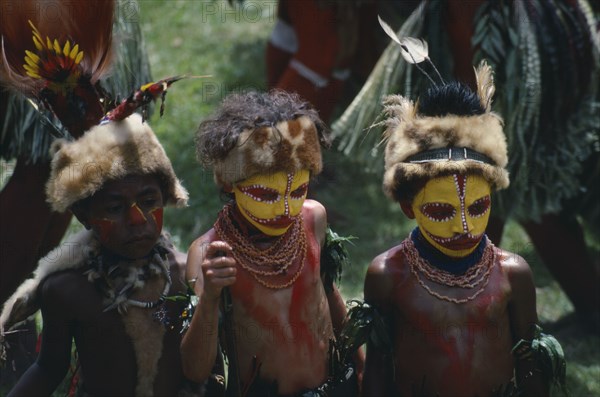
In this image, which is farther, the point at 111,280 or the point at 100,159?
the point at 111,280

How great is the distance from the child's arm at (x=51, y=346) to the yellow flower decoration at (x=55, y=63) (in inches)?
25.8

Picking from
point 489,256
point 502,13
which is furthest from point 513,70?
point 489,256

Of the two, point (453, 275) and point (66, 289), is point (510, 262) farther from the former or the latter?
point (66, 289)

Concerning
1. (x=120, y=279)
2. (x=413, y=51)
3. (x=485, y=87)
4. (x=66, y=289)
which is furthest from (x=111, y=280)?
(x=485, y=87)

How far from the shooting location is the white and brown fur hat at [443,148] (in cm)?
322

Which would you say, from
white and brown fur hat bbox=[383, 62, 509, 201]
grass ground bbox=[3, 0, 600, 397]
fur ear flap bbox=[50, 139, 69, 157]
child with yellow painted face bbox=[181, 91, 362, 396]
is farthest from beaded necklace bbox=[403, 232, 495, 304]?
fur ear flap bbox=[50, 139, 69, 157]

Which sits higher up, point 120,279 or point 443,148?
point 443,148

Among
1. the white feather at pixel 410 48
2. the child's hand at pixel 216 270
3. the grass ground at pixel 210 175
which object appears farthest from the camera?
the grass ground at pixel 210 175

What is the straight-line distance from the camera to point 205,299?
9.87 ft

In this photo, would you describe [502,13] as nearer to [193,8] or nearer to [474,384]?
[474,384]

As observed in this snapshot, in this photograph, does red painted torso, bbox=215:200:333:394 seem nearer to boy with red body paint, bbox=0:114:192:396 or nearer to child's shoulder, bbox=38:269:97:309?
boy with red body paint, bbox=0:114:192:396

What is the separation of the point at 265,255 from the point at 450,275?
596mm

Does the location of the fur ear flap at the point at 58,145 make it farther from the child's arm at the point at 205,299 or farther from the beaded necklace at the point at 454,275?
the beaded necklace at the point at 454,275

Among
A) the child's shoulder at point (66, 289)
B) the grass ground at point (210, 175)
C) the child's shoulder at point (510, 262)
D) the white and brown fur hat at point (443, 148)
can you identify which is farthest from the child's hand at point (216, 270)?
the grass ground at point (210, 175)
